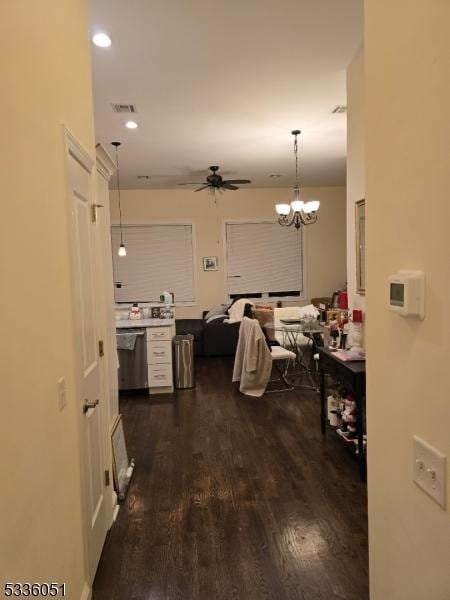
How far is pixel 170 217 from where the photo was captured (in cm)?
819

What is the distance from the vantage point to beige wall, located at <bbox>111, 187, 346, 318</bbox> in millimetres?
8148

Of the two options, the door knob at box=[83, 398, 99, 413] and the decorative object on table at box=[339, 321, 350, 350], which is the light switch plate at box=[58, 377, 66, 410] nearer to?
the door knob at box=[83, 398, 99, 413]

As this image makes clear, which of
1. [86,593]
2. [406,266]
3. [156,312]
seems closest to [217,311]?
[156,312]

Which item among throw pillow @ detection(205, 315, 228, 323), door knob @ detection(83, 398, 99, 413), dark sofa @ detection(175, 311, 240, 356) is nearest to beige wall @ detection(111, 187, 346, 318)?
throw pillow @ detection(205, 315, 228, 323)

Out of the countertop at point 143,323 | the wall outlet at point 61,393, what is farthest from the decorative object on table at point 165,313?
the wall outlet at point 61,393

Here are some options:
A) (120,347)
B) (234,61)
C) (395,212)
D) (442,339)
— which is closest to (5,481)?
(442,339)

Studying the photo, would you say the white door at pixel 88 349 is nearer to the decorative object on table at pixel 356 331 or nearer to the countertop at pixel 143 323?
the decorative object on table at pixel 356 331

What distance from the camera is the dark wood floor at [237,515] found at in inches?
79.7

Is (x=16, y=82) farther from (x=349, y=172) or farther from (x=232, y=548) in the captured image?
(x=349, y=172)

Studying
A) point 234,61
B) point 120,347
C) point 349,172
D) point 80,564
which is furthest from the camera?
point 120,347

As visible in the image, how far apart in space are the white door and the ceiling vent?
2.14 meters

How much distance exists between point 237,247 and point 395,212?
7395 millimetres

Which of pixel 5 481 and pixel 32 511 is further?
pixel 32 511

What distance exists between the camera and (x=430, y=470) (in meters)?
0.88
